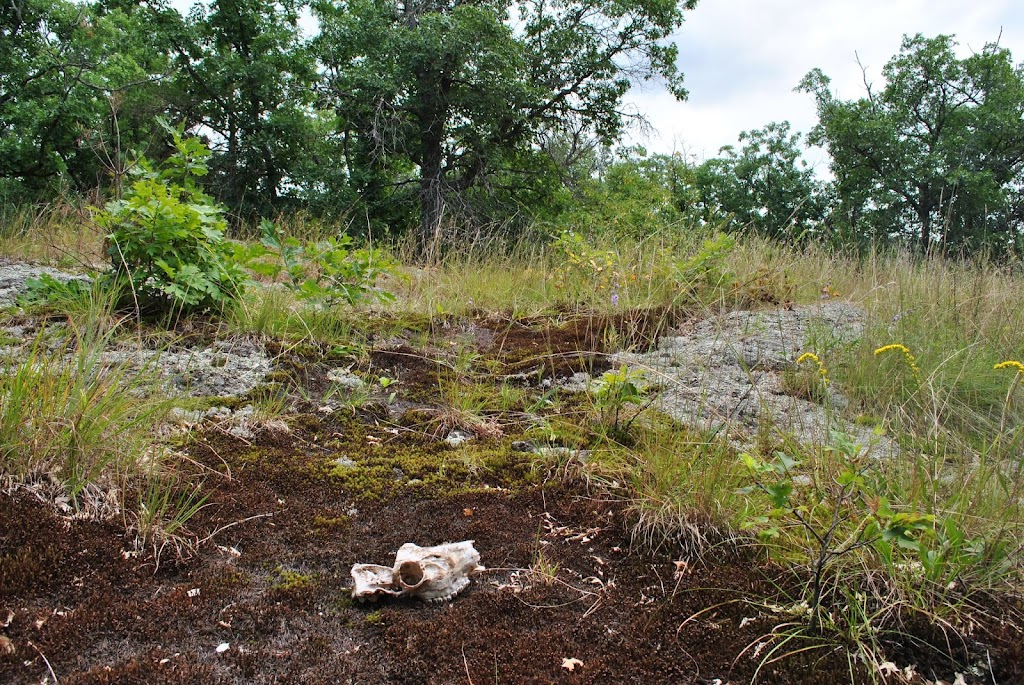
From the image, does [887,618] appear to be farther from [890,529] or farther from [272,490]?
[272,490]

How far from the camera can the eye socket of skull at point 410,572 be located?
1.68m

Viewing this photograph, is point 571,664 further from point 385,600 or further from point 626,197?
point 626,197

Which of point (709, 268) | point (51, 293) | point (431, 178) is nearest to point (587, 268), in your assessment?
point (709, 268)

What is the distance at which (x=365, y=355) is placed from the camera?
3707mm

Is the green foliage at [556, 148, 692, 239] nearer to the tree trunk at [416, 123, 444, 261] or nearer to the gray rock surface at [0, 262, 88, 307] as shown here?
the tree trunk at [416, 123, 444, 261]

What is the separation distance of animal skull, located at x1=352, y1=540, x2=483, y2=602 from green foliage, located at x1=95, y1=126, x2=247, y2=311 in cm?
226

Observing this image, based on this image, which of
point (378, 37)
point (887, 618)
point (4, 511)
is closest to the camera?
point (887, 618)

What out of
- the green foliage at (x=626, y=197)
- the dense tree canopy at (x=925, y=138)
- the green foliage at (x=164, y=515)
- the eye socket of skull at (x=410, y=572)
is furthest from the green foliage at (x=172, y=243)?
the dense tree canopy at (x=925, y=138)

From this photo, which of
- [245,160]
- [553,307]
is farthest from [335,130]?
[553,307]

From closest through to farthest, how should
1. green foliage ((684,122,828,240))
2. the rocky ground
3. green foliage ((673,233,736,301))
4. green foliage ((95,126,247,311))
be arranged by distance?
the rocky ground < green foliage ((95,126,247,311)) < green foliage ((673,233,736,301)) < green foliage ((684,122,828,240))

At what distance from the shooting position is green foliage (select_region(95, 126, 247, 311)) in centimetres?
336

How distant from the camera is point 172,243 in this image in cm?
353

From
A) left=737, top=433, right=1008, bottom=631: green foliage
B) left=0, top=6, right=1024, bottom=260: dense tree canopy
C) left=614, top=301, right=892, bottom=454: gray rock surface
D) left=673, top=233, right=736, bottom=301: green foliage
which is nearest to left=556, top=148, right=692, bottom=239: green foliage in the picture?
left=0, top=6, right=1024, bottom=260: dense tree canopy

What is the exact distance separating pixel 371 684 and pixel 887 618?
4.05ft
